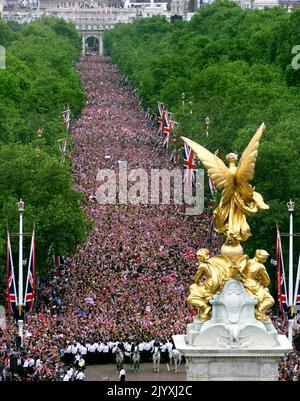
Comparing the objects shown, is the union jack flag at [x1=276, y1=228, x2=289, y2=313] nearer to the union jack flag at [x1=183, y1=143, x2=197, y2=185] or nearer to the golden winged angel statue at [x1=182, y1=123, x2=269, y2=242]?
the golden winged angel statue at [x1=182, y1=123, x2=269, y2=242]

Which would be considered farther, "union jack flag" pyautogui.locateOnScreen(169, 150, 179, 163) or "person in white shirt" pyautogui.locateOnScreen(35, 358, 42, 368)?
"union jack flag" pyautogui.locateOnScreen(169, 150, 179, 163)

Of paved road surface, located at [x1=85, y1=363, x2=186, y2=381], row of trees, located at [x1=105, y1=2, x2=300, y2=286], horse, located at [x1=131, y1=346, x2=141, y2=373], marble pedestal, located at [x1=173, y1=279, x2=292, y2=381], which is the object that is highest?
row of trees, located at [x1=105, y1=2, x2=300, y2=286]

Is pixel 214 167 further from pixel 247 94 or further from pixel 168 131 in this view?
pixel 168 131

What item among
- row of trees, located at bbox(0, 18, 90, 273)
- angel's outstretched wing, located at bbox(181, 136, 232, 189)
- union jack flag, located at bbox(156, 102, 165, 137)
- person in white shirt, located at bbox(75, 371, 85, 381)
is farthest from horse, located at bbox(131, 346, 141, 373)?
union jack flag, located at bbox(156, 102, 165, 137)

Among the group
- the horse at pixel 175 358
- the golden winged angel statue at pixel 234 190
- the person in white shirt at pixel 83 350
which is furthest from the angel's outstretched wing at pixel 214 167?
the person in white shirt at pixel 83 350
